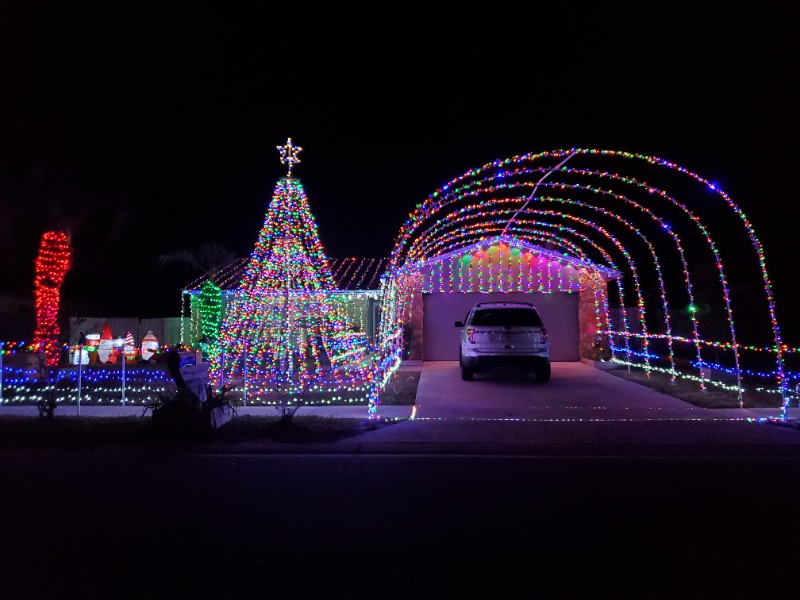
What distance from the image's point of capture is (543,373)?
53.2ft

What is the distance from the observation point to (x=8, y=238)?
27375 millimetres

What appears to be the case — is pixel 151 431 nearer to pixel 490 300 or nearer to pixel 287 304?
pixel 287 304

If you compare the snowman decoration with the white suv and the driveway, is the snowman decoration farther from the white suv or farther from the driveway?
the white suv

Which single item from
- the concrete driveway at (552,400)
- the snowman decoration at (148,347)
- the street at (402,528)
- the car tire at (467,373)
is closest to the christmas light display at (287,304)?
the car tire at (467,373)

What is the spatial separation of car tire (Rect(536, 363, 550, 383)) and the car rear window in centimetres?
97

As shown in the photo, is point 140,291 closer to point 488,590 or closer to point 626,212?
point 626,212

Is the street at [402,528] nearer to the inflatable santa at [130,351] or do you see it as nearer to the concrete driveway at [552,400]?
the concrete driveway at [552,400]

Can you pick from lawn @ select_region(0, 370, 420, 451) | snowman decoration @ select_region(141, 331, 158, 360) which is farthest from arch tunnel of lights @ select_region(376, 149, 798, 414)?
snowman decoration @ select_region(141, 331, 158, 360)

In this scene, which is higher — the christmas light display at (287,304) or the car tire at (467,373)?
the christmas light display at (287,304)

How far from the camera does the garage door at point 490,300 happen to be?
21953 millimetres

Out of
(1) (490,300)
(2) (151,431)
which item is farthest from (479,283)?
(2) (151,431)

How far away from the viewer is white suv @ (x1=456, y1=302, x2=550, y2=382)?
15852 millimetres

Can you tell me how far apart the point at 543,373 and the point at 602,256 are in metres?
10.0

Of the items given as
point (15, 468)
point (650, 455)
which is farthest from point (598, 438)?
point (15, 468)
